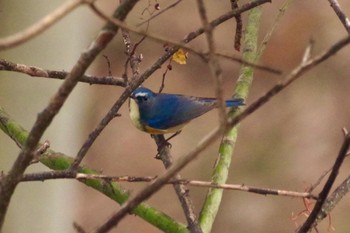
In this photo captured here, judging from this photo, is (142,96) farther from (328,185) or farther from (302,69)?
(302,69)

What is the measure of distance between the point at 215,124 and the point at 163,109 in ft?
3.97

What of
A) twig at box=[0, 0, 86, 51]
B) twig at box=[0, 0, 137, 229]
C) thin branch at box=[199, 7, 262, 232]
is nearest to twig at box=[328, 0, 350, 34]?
thin branch at box=[199, 7, 262, 232]

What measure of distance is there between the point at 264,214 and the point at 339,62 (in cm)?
68

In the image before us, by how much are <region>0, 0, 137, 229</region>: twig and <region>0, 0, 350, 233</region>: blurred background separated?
1.81 m

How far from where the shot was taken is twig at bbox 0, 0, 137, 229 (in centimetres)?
65

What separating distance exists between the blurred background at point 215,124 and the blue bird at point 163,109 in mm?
920

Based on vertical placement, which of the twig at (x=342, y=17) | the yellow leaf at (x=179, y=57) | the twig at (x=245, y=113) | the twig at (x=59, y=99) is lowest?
the twig at (x=245, y=113)

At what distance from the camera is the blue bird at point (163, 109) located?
5.24 feet

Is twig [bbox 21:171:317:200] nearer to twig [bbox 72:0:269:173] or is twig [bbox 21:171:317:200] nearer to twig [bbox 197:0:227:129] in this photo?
twig [bbox 72:0:269:173]

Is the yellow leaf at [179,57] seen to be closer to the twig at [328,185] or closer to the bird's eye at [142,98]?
the bird's eye at [142,98]

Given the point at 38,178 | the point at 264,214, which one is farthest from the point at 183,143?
the point at 38,178

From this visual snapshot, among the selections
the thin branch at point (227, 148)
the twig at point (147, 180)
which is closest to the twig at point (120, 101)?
the twig at point (147, 180)

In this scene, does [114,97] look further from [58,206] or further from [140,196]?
[140,196]

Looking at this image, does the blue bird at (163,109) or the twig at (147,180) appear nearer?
the twig at (147,180)
